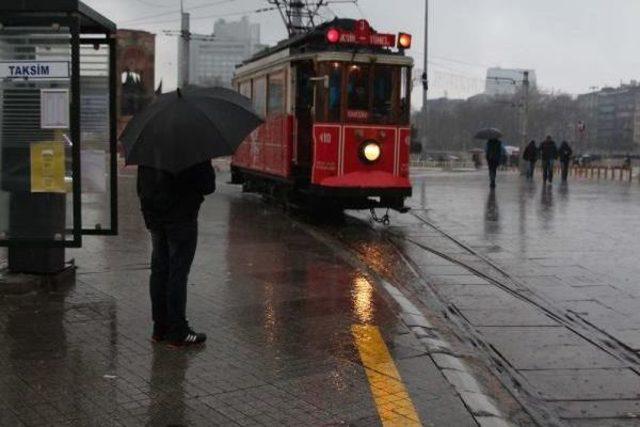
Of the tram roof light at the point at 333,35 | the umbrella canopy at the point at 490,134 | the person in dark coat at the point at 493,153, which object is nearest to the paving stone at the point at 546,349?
the tram roof light at the point at 333,35

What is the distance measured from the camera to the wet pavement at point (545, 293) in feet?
18.4

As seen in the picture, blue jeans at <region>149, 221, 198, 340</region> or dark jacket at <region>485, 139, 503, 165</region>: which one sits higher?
dark jacket at <region>485, 139, 503, 165</region>

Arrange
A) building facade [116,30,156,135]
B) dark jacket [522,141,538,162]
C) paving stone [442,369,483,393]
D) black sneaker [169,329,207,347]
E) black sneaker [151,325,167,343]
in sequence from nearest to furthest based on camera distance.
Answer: paving stone [442,369,483,393]
black sneaker [169,329,207,347]
black sneaker [151,325,167,343]
dark jacket [522,141,538,162]
building facade [116,30,156,135]

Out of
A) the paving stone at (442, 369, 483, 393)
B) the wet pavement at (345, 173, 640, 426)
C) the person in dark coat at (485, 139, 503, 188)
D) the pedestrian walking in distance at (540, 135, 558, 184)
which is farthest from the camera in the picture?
the pedestrian walking in distance at (540, 135, 558, 184)

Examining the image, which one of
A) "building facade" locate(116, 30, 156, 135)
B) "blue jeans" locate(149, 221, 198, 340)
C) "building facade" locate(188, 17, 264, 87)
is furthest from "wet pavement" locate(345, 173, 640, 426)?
"building facade" locate(188, 17, 264, 87)

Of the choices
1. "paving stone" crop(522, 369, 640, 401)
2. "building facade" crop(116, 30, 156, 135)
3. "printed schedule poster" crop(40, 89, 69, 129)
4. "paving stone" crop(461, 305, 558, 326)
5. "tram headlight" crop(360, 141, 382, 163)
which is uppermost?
"building facade" crop(116, 30, 156, 135)

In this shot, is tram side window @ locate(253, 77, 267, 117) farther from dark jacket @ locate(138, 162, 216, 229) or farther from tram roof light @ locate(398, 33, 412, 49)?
dark jacket @ locate(138, 162, 216, 229)

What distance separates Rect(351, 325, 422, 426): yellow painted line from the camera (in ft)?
15.5

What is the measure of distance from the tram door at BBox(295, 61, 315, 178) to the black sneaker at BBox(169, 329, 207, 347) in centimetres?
875

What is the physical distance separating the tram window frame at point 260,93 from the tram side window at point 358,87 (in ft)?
10.7

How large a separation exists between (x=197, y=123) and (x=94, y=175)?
9.59 ft

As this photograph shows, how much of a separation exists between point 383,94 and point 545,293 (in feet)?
20.5

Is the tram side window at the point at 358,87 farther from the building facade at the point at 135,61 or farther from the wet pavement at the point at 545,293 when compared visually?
the building facade at the point at 135,61

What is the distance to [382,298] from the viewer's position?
26.1 feet
